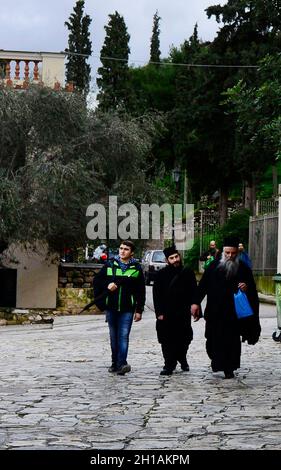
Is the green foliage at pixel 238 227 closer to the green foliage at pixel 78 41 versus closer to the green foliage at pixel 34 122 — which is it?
the green foliage at pixel 34 122

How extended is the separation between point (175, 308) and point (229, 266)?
89cm

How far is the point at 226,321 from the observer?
11.3 metres

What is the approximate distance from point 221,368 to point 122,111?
A: 1546cm

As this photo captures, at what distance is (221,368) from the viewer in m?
11.1

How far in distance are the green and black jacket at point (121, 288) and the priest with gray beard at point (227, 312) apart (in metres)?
0.80

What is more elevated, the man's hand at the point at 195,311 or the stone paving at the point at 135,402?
the man's hand at the point at 195,311

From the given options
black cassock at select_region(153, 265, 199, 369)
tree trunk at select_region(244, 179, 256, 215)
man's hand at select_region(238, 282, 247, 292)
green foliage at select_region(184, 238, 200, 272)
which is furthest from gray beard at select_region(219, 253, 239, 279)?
green foliage at select_region(184, 238, 200, 272)

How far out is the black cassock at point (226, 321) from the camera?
11172 millimetres

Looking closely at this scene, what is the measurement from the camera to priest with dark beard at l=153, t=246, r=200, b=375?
11707 millimetres

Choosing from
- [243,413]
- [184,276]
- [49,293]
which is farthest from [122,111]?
[243,413]

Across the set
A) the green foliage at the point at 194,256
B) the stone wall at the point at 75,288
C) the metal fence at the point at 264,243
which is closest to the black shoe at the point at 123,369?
the stone wall at the point at 75,288

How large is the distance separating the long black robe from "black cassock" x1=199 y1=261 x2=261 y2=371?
325 millimetres

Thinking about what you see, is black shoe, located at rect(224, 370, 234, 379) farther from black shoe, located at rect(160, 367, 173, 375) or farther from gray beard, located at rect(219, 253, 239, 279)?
gray beard, located at rect(219, 253, 239, 279)
